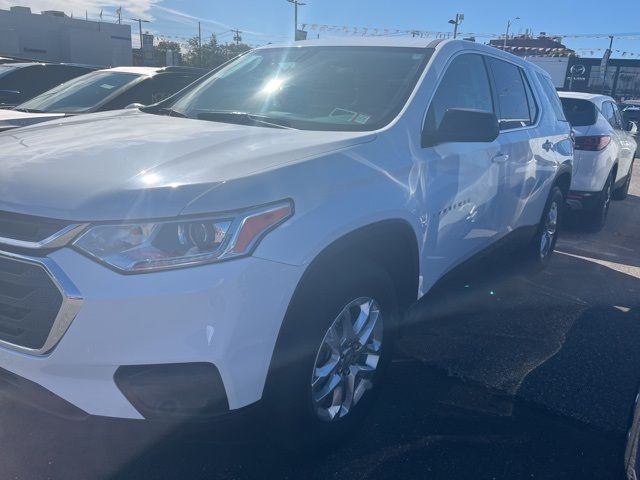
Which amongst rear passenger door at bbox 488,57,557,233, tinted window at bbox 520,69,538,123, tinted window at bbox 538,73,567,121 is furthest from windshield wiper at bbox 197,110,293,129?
tinted window at bbox 538,73,567,121

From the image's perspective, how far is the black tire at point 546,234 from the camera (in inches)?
211

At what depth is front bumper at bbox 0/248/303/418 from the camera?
6.35 feet

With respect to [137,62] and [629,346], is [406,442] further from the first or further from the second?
[137,62]

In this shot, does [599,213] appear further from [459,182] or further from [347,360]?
[347,360]

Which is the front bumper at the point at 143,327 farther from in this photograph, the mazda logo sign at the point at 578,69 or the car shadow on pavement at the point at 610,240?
the mazda logo sign at the point at 578,69

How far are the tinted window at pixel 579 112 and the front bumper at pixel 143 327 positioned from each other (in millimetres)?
6507

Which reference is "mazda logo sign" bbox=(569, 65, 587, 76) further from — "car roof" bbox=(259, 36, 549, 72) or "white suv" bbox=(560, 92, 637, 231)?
"car roof" bbox=(259, 36, 549, 72)

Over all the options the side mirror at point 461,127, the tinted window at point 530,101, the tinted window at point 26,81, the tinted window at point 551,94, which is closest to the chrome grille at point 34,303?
the side mirror at point 461,127

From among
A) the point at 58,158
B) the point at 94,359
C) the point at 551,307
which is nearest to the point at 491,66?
the point at 551,307

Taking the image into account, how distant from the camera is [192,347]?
1.97 meters

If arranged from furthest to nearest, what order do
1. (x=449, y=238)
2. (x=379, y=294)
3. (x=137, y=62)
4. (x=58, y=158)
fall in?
(x=137, y=62) → (x=449, y=238) → (x=379, y=294) → (x=58, y=158)

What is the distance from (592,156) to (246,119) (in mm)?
5396

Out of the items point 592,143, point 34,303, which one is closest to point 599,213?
point 592,143

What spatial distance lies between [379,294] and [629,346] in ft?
7.67
